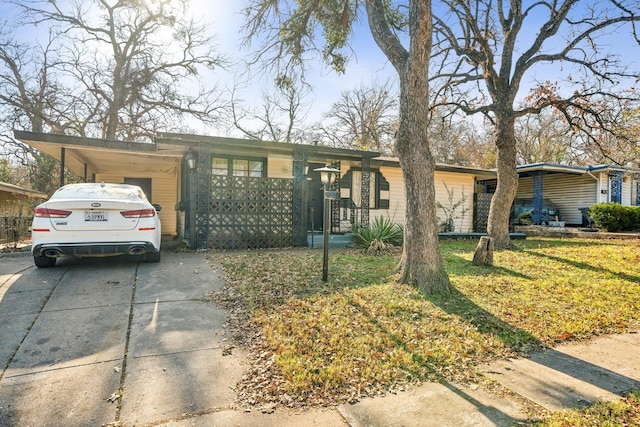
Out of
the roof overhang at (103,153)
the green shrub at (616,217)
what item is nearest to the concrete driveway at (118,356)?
the roof overhang at (103,153)

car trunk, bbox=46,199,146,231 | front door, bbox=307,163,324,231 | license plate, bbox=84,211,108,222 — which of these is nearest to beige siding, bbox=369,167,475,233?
front door, bbox=307,163,324,231

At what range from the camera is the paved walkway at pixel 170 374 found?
2141 millimetres

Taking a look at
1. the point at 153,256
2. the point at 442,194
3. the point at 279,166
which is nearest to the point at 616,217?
the point at 442,194

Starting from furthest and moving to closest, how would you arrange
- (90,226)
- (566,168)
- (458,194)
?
(566,168), (458,194), (90,226)

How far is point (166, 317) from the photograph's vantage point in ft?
12.6

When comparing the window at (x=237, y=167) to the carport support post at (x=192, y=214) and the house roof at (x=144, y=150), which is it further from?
the carport support post at (x=192, y=214)

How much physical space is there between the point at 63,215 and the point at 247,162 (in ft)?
19.7

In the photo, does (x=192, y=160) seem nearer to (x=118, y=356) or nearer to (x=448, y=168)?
(x=118, y=356)

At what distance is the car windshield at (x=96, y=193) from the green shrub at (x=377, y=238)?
5477 mm

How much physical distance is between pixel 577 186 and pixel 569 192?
46cm

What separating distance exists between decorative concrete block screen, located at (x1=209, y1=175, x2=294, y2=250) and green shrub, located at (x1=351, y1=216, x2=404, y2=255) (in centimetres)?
194

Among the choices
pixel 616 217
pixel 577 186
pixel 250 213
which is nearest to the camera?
pixel 250 213

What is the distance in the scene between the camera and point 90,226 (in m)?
5.33

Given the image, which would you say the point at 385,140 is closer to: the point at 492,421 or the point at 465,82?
the point at 465,82
